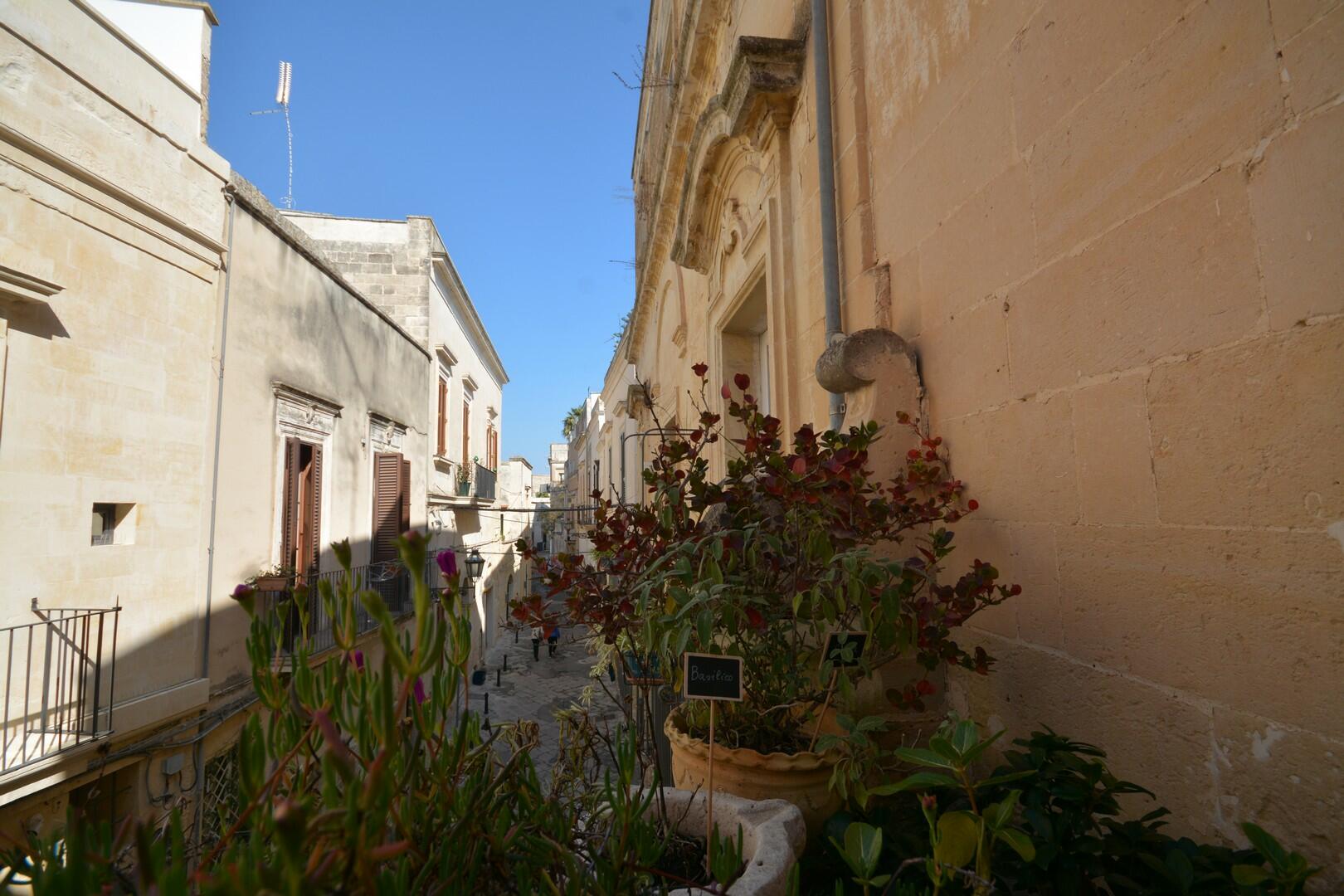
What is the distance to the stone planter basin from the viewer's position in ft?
4.31

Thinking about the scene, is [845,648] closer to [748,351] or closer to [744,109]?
[744,109]

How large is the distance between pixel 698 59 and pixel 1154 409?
522cm

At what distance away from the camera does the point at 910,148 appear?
2.52m

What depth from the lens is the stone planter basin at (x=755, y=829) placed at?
1.31 meters

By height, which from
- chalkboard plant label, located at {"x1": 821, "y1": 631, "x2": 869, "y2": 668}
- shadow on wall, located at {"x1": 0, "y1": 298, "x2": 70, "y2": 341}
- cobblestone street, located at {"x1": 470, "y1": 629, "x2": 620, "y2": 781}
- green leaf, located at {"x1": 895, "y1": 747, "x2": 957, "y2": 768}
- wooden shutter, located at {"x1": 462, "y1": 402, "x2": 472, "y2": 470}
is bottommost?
cobblestone street, located at {"x1": 470, "y1": 629, "x2": 620, "y2": 781}

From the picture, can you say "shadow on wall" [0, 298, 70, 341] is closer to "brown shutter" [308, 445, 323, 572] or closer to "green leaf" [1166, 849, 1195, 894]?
"brown shutter" [308, 445, 323, 572]

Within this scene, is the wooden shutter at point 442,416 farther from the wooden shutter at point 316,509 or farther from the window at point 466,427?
the wooden shutter at point 316,509

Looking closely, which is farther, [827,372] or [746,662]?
[827,372]

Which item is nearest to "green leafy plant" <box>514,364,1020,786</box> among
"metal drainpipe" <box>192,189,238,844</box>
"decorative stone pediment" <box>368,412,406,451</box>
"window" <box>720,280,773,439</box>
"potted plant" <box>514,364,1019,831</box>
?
"potted plant" <box>514,364,1019,831</box>

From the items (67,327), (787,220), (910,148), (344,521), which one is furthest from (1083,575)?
(344,521)

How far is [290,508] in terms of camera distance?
782 cm

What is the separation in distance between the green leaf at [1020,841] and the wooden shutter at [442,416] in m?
13.8

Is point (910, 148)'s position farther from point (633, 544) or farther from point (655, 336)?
point (655, 336)

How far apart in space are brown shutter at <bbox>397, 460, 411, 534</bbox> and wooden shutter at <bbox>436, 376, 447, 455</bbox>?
94.1 inches
